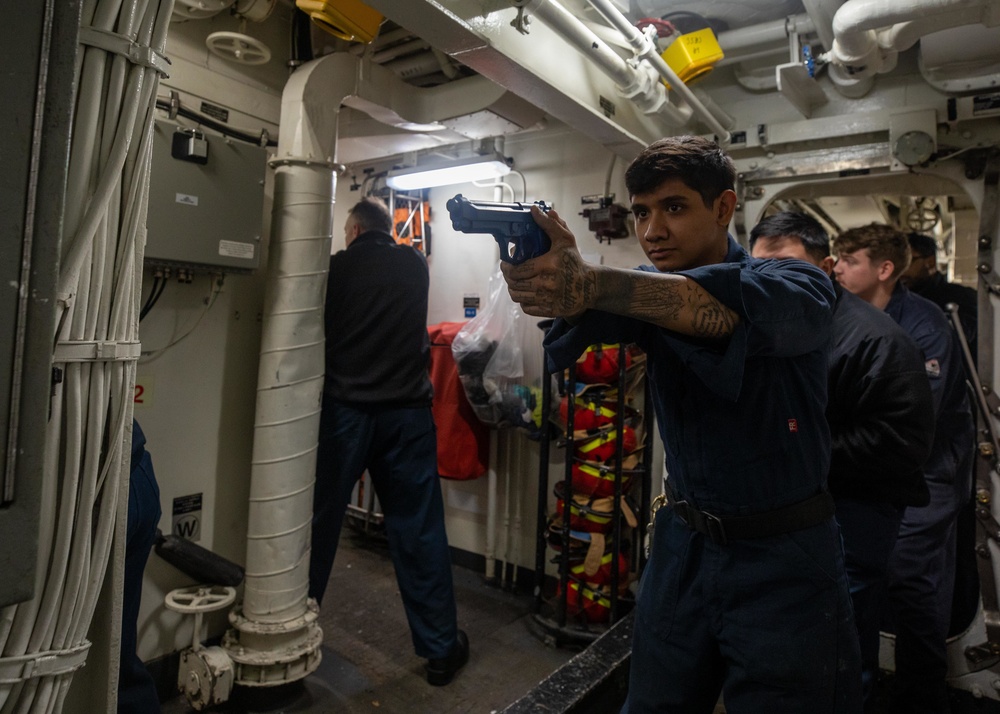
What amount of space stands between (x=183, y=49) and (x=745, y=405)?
2500 millimetres

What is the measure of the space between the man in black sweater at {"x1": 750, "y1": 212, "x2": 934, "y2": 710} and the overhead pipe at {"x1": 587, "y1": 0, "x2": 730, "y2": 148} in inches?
31.4

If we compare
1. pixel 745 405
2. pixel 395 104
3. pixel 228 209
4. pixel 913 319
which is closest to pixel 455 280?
pixel 395 104

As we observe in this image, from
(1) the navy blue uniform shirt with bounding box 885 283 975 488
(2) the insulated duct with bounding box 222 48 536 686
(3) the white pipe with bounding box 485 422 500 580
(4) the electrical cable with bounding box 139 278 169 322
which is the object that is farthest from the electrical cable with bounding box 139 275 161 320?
(1) the navy blue uniform shirt with bounding box 885 283 975 488

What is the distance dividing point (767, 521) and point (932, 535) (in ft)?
6.38

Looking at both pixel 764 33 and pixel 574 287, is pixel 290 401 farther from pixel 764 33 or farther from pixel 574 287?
pixel 764 33

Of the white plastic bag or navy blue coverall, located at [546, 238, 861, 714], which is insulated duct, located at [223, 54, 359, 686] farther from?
navy blue coverall, located at [546, 238, 861, 714]

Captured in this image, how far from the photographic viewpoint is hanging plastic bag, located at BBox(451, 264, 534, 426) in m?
3.42

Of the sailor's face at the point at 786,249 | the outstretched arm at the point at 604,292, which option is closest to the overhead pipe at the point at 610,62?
the sailor's face at the point at 786,249

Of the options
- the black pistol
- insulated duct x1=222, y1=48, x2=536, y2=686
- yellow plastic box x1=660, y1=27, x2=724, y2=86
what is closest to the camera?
the black pistol

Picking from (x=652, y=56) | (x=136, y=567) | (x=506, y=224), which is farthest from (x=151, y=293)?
(x=652, y=56)

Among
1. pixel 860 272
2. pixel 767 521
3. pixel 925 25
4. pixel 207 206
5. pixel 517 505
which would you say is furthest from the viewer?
pixel 517 505

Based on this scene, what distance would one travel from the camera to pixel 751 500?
4.15 feet

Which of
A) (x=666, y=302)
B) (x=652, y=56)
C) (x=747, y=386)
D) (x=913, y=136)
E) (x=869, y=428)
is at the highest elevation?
(x=652, y=56)

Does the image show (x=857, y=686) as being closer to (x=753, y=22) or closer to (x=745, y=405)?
(x=745, y=405)
